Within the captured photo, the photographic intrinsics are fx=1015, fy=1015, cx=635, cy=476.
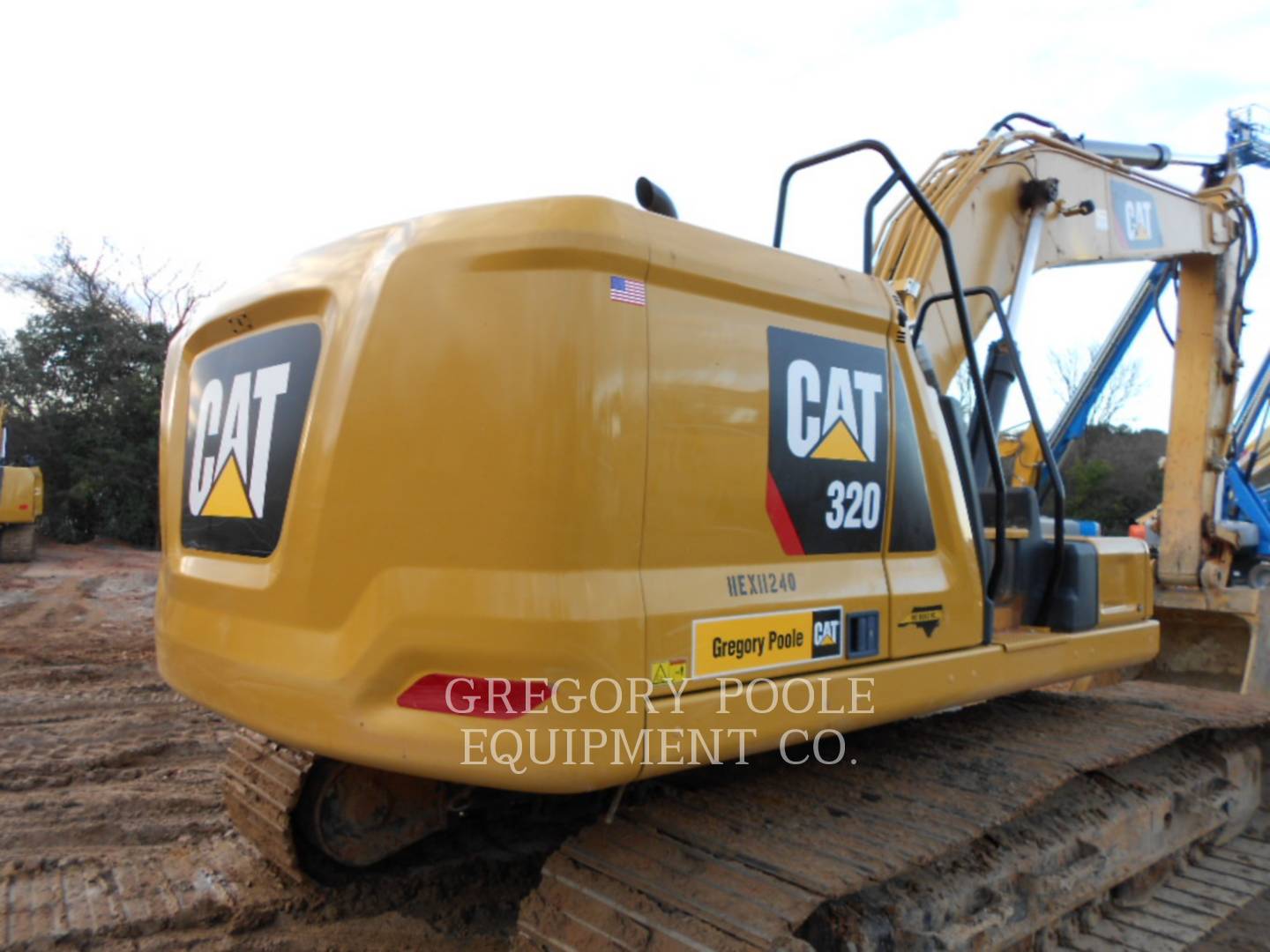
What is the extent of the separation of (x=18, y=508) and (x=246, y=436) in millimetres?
16176

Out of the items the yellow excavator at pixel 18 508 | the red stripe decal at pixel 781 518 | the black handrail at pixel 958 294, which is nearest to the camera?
the red stripe decal at pixel 781 518

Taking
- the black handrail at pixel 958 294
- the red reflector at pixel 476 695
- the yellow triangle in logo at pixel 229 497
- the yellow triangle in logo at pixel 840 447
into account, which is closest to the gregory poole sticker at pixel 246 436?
the yellow triangle in logo at pixel 229 497

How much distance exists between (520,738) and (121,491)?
24.3 m

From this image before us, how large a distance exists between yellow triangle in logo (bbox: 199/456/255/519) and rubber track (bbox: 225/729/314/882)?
82 centimetres

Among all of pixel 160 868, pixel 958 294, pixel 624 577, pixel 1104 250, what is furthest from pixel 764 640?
pixel 1104 250

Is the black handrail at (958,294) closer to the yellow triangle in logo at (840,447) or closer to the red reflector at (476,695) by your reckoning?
the yellow triangle in logo at (840,447)

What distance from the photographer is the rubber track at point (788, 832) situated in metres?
2.13

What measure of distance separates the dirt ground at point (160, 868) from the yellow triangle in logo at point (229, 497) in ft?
4.20

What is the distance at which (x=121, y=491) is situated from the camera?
919 inches

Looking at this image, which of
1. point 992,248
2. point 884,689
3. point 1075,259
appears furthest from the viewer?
point 1075,259

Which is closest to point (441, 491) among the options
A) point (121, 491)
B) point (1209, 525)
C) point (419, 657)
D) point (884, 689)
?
point (419, 657)

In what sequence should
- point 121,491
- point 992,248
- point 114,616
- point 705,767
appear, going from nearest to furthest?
point 705,767, point 992,248, point 114,616, point 121,491

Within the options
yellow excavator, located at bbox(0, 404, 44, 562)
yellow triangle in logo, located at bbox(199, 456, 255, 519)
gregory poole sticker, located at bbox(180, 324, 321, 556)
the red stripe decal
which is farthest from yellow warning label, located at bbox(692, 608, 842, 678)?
yellow excavator, located at bbox(0, 404, 44, 562)

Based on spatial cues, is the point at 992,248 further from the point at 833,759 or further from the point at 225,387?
the point at 225,387
